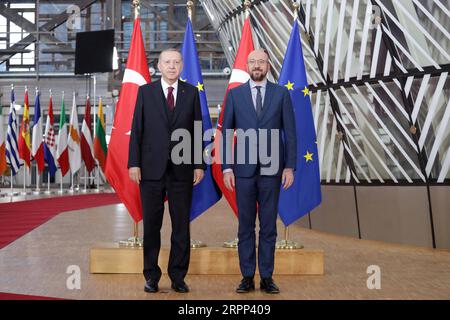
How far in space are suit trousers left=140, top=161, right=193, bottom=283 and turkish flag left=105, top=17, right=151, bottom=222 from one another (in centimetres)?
139

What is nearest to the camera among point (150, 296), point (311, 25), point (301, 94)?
point (150, 296)

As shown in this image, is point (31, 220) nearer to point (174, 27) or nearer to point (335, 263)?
point (335, 263)

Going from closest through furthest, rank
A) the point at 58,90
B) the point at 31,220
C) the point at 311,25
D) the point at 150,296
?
the point at 150,296 < the point at 311,25 < the point at 31,220 < the point at 58,90

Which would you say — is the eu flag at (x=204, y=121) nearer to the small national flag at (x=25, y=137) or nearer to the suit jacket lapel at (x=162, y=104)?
the suit jacket lapel at (x=162, y=104)

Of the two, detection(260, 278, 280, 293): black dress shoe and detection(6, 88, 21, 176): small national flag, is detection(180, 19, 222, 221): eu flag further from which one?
detection(6, 88, 21, 176): small national flag

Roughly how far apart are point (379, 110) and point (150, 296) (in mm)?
5499

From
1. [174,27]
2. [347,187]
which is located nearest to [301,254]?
[347,187]

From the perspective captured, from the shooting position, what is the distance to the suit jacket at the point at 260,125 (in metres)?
6.12

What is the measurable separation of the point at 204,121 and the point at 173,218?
151cm

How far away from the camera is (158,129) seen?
20.3 ft

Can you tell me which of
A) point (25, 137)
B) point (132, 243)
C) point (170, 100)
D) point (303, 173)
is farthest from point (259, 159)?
point (25, 137)

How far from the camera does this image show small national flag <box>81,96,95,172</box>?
90.4ft

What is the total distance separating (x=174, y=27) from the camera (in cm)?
3300

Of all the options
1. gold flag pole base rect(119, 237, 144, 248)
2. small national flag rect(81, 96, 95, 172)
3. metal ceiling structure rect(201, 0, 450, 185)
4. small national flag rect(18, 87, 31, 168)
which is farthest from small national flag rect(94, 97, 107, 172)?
gold flag pole base rect(119, 237, 144, 248)
